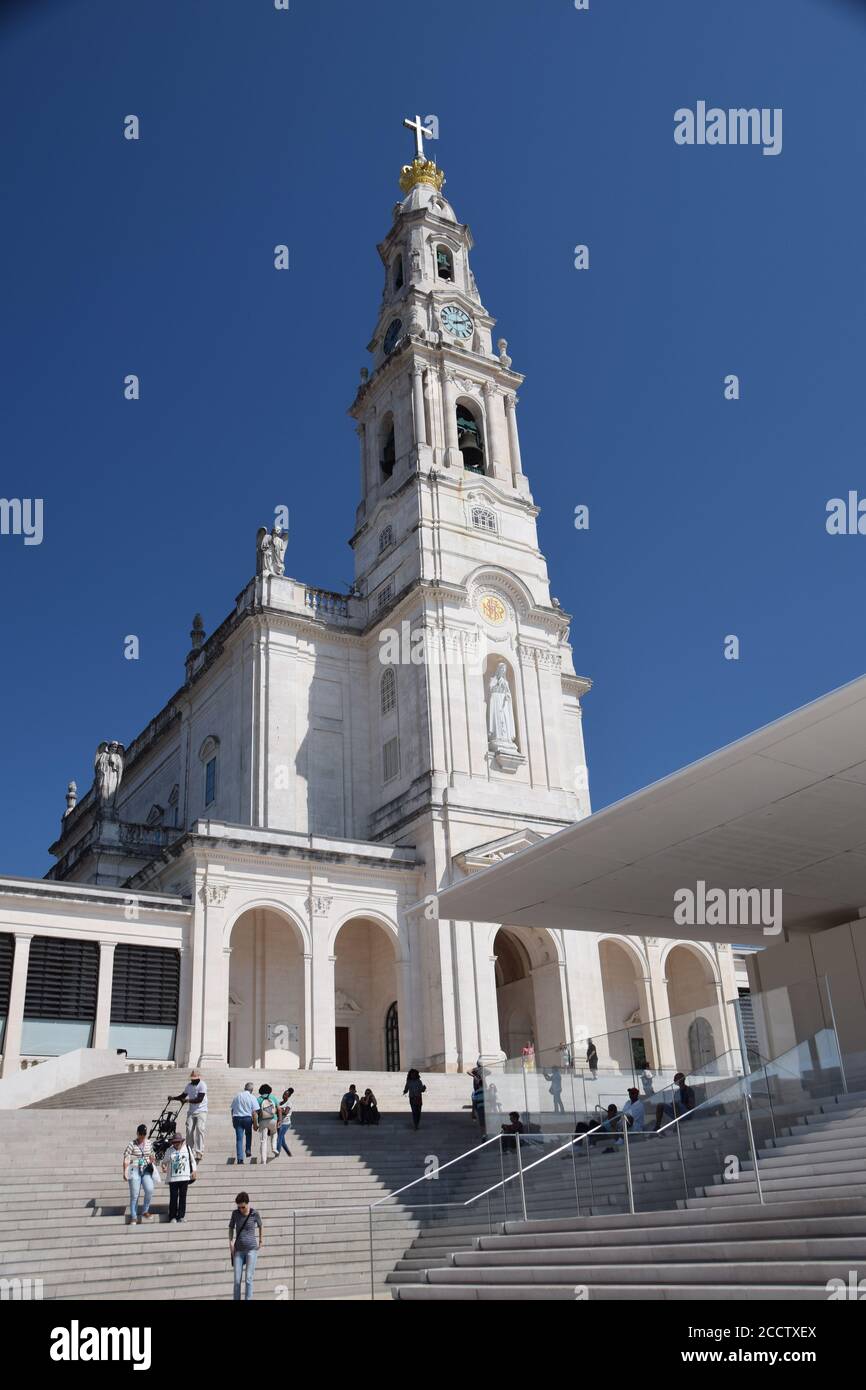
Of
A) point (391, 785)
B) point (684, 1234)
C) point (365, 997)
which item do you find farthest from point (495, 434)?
point (684, 1234)

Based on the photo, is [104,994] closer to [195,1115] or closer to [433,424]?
[195,1115]

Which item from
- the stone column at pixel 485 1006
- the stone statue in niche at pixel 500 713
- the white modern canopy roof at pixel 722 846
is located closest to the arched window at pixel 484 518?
the stone statue in niche at pixel 500 713

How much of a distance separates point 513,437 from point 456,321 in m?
5.87

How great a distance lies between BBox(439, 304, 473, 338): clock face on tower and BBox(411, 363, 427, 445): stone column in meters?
3.51

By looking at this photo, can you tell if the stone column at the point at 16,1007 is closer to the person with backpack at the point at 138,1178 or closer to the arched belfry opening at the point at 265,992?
the arched belfry opening at the point at 265,992

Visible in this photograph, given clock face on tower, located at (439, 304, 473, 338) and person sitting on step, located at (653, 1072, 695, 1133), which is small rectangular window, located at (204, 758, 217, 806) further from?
person sitting on step, located at (653, 1072, 695, 1133)

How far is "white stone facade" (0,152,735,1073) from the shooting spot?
32.5 meters

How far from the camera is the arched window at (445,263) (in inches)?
1955

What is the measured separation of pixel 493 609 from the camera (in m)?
40.7

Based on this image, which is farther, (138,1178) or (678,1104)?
(138,1178)

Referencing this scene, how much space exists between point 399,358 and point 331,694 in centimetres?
1460

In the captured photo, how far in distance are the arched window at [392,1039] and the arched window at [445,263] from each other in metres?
31.7

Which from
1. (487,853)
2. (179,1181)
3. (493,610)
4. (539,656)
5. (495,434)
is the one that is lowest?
(179,1181)
